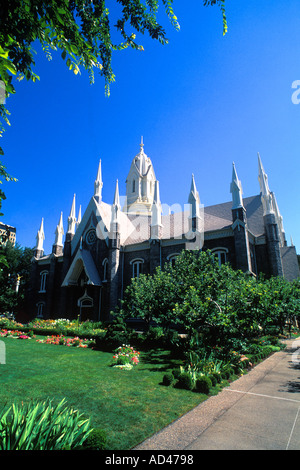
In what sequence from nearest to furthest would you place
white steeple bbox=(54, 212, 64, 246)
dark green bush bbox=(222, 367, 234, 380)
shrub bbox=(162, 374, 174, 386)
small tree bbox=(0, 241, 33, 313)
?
shrub bbox=(162, 374, 174, 386), dark green bush bbox=(222, 367, 234, 380), small tree bbox=(0, 241, 33, 313), white steeple bbox=(54, 212, 64, 246)

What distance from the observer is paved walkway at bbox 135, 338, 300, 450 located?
4.61m

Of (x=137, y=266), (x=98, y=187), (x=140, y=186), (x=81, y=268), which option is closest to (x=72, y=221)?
(x=98, y=187)

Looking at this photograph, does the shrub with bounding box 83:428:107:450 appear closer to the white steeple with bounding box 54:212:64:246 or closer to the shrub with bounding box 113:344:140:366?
the shrub with bounding box 113:344:140:366

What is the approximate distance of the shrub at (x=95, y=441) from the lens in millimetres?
3766

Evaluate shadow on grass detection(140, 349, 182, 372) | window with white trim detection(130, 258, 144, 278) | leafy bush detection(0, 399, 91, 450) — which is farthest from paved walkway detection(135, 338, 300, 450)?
window with white trim detection(130, 258, 144, 278)

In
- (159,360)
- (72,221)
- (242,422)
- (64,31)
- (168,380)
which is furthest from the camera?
(72,221)

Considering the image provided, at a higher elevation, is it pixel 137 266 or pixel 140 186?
pixel 140 186

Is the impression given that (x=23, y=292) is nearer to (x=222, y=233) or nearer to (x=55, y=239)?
(x=55, y=239)

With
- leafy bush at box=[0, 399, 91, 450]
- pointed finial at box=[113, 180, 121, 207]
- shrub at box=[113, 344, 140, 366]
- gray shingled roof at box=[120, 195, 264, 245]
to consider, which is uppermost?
pointed finial at box=[113, 180, 121, 207]

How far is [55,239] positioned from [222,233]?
23440mm

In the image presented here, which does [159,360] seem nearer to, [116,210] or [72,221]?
[116,210]

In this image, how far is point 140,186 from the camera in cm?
4059

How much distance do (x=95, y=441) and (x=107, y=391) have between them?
4064mm

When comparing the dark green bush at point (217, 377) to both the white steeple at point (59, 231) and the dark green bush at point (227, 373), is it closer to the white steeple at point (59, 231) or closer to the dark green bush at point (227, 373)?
the dark green bush at point (227, 373)
